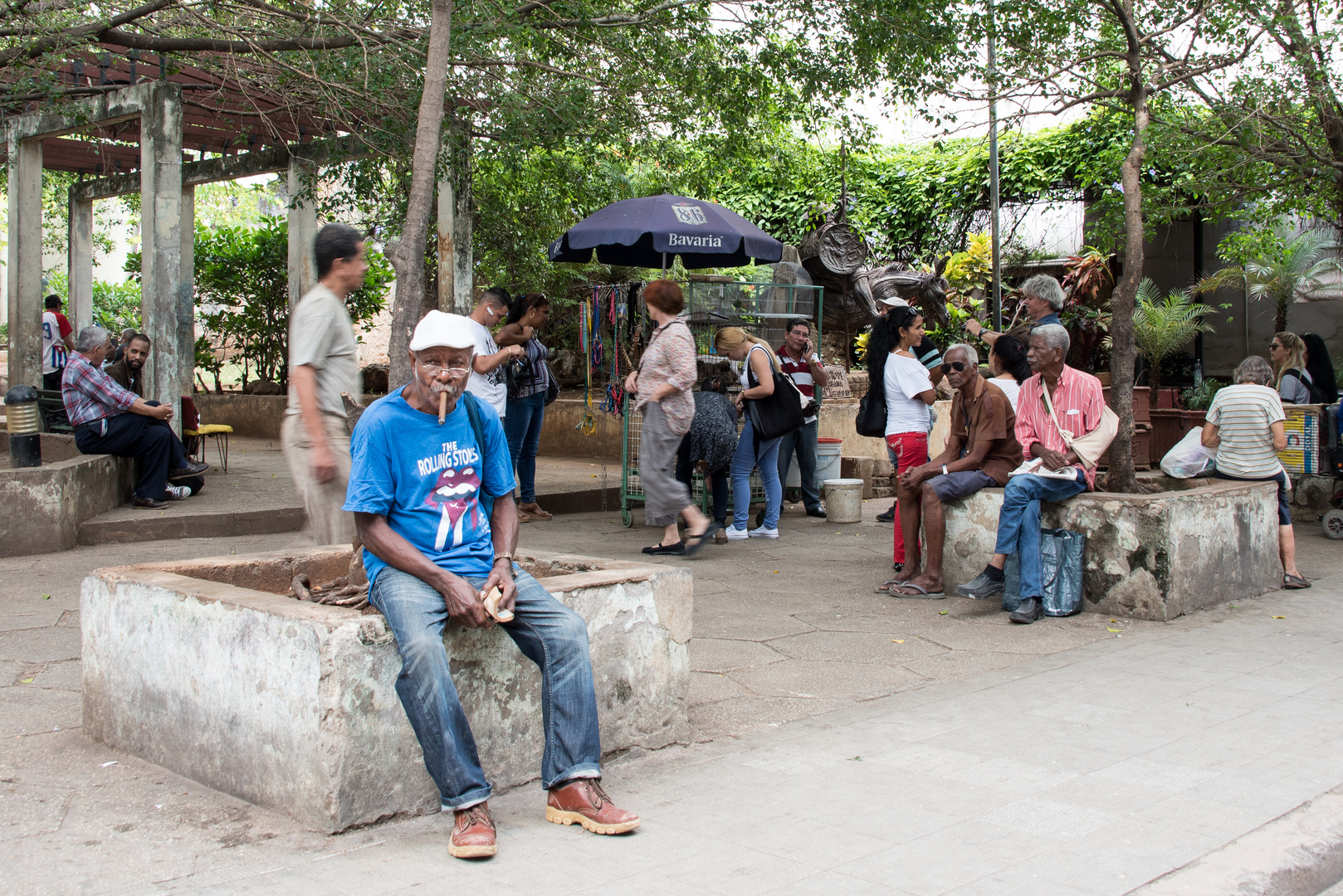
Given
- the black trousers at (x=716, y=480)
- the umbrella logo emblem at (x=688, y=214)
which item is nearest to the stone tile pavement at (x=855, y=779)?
the black trousers at (x=716, y=480)

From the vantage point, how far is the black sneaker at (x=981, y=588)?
6.12m

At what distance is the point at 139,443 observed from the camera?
29.6ft

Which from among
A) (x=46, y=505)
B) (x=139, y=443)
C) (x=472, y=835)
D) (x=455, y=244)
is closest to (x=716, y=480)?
(x=455, y=244)

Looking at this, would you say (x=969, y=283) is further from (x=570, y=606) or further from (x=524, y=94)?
(x=570, y=606)

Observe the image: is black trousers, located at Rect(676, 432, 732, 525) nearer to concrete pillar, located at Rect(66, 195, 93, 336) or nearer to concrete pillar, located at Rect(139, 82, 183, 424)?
concrete pillar, located at Rect(139, 82, 183, 424)

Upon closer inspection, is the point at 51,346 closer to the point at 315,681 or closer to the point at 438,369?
the point at 438,369

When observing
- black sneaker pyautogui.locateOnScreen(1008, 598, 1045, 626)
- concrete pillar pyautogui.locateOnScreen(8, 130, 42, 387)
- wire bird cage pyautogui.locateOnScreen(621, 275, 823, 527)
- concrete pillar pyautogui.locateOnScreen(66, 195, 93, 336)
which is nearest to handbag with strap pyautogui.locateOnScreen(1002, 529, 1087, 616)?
black sneaker pyautogui.locateOnScreen(1008, 598, 1045, 626)

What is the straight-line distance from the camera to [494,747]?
3.55 m

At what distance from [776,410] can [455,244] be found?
14.0ft

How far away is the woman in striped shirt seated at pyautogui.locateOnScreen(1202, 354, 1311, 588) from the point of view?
7035 mm

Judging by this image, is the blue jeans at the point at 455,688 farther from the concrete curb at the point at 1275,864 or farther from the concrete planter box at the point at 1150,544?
the concrete planter box at the point at 1150,544

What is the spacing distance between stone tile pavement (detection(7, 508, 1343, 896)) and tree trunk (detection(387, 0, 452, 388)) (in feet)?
6.03

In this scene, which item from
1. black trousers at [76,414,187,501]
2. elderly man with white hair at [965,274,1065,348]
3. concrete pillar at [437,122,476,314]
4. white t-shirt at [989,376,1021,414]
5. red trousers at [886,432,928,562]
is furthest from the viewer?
concrete pillar at [437,122,476,314]

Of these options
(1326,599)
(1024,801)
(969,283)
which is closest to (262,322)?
(969,283)
